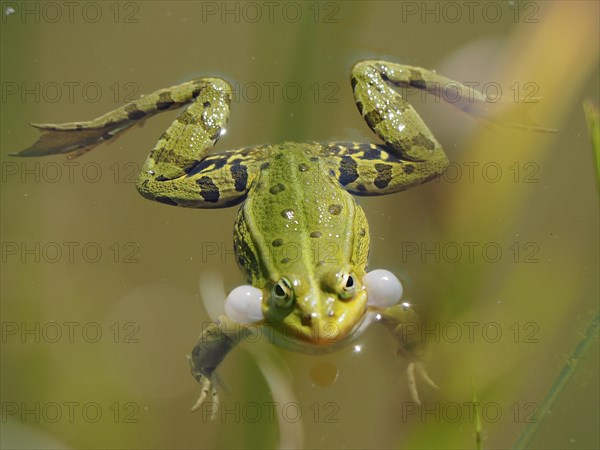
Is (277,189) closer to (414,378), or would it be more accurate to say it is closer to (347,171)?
(347,171)

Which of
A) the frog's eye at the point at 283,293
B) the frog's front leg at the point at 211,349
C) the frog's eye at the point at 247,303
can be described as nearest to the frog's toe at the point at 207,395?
the frog's front leg at the point at 211,349

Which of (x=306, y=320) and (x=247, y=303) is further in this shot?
(x=247, y=303)

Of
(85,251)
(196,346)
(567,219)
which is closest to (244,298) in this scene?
(196,346)

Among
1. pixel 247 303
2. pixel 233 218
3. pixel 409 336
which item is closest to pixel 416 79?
pixel 233 218

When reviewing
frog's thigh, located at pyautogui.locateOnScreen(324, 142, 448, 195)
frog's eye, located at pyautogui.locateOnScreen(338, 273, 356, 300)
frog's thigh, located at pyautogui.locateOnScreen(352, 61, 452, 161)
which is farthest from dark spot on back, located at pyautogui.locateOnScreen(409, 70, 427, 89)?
frog's eye, located at pyautogui.locateOnScreen(338, 273, 356, 300)

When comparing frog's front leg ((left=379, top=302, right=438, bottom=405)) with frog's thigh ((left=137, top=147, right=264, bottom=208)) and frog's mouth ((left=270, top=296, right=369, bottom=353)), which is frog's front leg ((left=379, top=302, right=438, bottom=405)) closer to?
frog's mouth ((left=270, top=296, right=369, bottom=353))

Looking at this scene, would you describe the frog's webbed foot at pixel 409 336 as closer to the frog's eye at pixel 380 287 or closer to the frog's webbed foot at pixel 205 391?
the frog's eye at pixel 380 287

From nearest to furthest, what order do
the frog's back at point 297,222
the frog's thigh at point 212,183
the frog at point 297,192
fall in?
the frog at point 297,192 < the frog's back at point 297,222 < the frog's thigh at point 212,183
